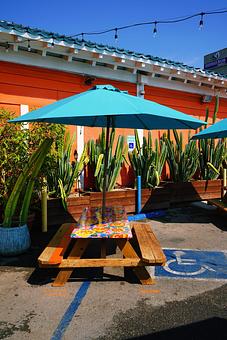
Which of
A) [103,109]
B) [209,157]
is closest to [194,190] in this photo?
[209,157]

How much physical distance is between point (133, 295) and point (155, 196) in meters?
4.11

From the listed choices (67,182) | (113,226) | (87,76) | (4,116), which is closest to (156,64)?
(87,76)

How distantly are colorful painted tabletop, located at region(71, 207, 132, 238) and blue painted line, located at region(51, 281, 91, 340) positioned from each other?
58cm

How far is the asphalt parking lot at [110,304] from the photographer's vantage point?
2.76 m

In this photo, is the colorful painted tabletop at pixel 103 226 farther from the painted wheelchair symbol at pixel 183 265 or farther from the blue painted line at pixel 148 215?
the blue painted line at pixel 148 215

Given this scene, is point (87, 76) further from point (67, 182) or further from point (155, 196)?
point (155, 196)

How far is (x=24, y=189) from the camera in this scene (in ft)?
17.0

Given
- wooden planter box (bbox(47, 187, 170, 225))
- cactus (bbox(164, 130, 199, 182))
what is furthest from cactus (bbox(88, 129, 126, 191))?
cactus (bbox(164, 130, 199, 182))

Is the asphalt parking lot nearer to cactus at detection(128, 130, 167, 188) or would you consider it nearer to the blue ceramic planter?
the blue ceramic planter

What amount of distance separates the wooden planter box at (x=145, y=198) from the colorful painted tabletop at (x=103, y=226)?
1.59m

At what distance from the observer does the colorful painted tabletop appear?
3.59 metres

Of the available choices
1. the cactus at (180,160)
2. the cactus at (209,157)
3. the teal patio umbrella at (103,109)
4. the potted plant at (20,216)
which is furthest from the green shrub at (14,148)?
the cactus at (209,157)

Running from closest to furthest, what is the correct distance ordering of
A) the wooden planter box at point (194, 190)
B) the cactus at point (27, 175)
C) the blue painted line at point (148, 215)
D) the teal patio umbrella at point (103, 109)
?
the teal patio umbrella at point (103, 109) → the cactus at point (27, 175) → the blue painted line at point (148, 215) → the wooden planter box at point (194, 190)

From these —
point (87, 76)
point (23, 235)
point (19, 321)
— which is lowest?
point (19, 321)
